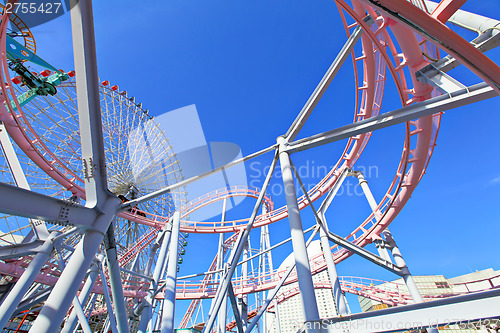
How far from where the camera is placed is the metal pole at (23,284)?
5375 millimetres

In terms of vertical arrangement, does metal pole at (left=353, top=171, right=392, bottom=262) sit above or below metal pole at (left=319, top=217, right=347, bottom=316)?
above

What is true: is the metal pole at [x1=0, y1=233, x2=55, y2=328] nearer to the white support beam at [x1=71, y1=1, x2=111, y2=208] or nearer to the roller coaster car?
the white support beam at [x1=71, y1=1, x2=111, y2=208]

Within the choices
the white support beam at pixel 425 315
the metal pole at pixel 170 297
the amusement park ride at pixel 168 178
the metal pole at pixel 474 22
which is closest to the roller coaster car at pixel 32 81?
the amusement park ride at pixel 168 178

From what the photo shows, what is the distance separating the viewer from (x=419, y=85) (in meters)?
5.39

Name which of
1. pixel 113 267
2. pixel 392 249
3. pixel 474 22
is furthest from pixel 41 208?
pixel 392 249

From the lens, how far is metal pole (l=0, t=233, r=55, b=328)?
212 inches

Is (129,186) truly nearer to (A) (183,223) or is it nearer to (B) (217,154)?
(A) (183,223)

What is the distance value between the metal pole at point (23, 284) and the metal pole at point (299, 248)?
6.16 meters

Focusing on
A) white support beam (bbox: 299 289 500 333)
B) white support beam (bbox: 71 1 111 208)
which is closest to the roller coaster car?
white support beam (bbox: 71 1 111 208)

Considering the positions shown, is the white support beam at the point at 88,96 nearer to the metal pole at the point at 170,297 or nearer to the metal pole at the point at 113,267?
the metal pole at the point at 113,267

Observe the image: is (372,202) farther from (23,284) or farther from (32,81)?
(32,81)

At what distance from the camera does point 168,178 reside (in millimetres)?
15906

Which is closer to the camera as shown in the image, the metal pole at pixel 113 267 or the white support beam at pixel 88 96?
the white support beam at pixel 88 96

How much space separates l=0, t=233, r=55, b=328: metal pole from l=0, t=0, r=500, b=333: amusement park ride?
0.03 m
